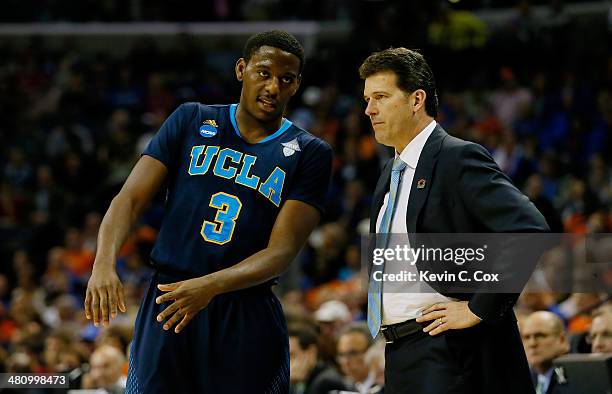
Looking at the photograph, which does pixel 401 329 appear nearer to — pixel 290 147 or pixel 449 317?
pixel 449 317

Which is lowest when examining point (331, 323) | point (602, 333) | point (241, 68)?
point (602, 333)

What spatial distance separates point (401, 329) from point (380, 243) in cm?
37

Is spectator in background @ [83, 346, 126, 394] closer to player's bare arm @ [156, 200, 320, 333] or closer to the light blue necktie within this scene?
player's bare arm @ [156, 200, 320, 333]

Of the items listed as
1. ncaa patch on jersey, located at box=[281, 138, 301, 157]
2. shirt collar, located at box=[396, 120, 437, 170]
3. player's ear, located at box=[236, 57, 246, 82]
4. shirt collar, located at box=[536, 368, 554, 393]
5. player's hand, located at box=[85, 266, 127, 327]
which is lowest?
shirt collar, located at box=[536, 368, 554, 393]

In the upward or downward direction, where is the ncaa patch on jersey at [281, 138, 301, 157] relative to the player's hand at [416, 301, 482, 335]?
upward

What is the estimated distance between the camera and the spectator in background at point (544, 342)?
607cm

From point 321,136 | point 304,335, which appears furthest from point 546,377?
point 321,136

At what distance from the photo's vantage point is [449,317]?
3.92 meters

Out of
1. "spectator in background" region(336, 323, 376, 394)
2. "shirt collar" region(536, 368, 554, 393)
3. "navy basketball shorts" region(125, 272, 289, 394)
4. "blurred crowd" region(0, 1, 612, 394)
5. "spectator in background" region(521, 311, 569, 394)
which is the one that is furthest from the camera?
"blurred crowd" region(0, 1, 612, 394)

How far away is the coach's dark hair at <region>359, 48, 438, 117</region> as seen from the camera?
4.16m

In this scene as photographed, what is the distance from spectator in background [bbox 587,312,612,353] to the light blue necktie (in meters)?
2.06

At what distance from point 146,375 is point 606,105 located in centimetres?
951

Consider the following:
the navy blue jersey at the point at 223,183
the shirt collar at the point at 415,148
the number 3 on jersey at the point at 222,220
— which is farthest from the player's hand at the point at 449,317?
the number 3 on jersey at the point at 222,220

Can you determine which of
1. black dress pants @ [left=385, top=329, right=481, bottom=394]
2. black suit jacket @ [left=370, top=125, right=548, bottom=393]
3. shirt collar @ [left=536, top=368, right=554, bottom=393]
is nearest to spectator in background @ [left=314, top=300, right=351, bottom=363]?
shirt collar @ [left=536, top=368, right=554, bottom=393]
